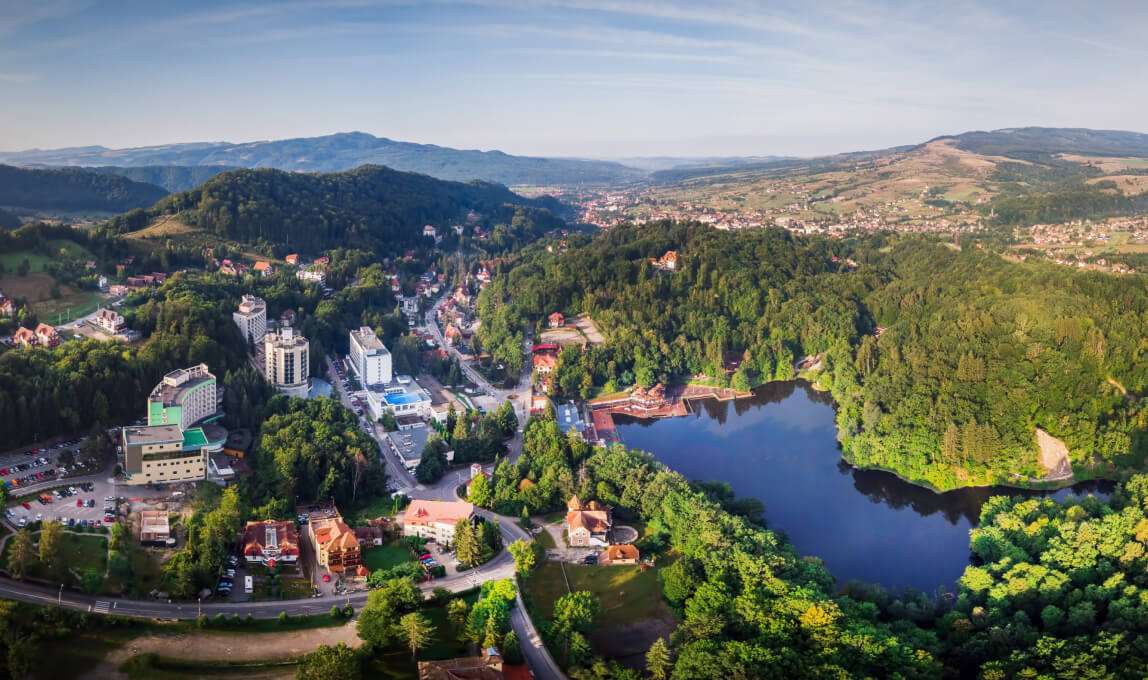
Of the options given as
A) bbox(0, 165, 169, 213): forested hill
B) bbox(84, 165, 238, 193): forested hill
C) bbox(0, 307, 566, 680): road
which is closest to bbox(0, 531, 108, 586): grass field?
bbox(0, 307, 566, 680): road

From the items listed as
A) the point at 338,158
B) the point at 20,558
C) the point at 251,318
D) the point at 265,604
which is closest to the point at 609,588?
the point at 265,604

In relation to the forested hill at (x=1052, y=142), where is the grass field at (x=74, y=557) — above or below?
below

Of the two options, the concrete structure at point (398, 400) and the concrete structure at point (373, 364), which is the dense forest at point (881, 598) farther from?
the concrete structure at point (373, 364)

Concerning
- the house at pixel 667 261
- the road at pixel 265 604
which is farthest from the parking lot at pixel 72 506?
the house at pixel 667 261

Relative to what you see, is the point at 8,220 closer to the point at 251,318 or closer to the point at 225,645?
the point at 251,318

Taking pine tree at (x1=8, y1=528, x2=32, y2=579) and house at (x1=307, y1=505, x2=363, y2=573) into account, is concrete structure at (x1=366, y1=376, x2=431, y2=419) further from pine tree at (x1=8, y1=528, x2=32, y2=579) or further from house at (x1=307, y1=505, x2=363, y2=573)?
pine tree at (x1=8, y1=528, x2=32, y2=579)

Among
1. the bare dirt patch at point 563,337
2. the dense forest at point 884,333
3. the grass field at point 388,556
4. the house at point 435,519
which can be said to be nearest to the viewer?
the grass field at point 388,556

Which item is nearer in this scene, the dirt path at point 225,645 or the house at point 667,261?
the dirt path at point 225,645
